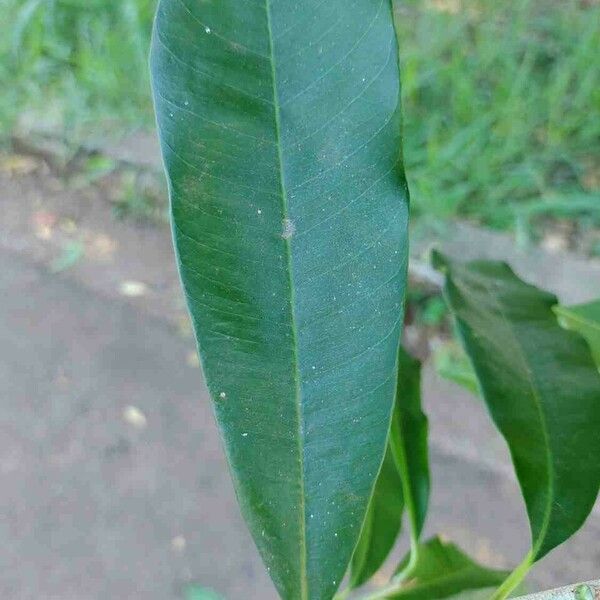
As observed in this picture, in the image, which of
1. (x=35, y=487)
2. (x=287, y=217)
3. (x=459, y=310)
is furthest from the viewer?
(x=35, y=487)

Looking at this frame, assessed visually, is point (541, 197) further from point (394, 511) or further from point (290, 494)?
point (290, 494)

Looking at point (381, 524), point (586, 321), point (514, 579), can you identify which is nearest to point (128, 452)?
point (381, 524)

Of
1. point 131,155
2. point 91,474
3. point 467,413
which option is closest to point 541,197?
point 467,413

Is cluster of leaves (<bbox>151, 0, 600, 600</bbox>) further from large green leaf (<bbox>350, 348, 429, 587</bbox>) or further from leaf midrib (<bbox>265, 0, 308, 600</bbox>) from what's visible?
large green leaf (<bbox>350, 348, 429, 587</bbox>)

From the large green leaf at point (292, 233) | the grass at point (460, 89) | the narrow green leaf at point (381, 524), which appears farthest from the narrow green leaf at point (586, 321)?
the grass at point (460, 89)

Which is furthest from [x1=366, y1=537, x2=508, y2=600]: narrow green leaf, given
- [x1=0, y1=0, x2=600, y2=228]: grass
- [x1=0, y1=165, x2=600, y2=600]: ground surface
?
[x1=0, y1=0, x2=600, y2=228]: grass

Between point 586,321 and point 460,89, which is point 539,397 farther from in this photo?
point 460,89
